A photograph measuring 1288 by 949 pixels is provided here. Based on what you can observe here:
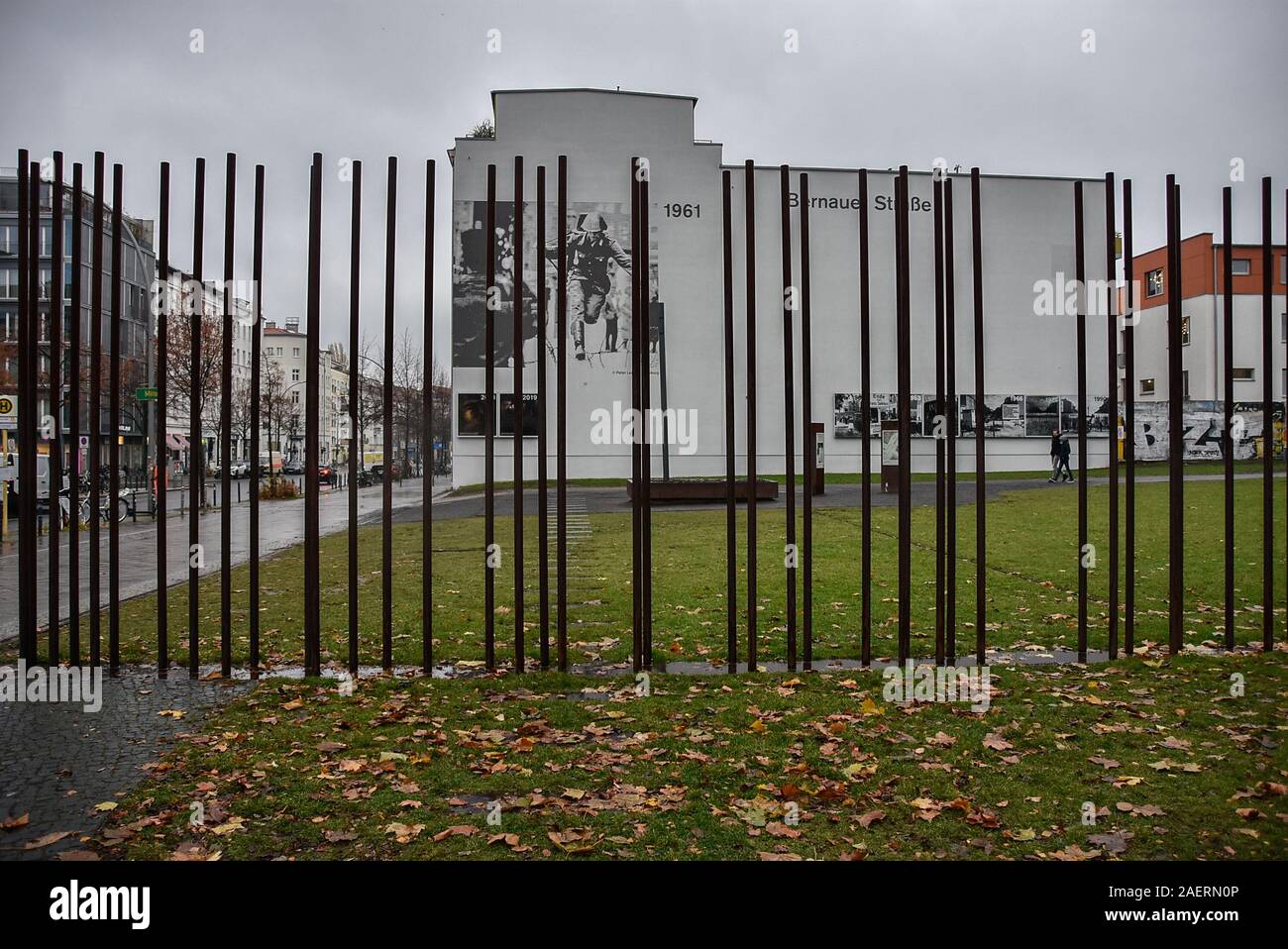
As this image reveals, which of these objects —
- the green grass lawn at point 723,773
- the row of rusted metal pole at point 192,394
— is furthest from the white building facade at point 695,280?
the green grass lawn at point 723,773

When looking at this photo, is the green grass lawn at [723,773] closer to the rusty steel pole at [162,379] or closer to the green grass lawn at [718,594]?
the rusty steel pole at [162,379]

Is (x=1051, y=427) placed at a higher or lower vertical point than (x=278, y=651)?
higher

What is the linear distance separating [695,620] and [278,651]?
3.61m

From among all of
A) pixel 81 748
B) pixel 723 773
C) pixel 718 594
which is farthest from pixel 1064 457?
pixel 81 748

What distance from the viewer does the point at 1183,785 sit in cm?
450

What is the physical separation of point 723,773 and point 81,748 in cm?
337

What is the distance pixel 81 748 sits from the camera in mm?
5133

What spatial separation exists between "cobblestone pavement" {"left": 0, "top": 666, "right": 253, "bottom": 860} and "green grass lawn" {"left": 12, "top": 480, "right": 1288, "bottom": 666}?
1083 mm

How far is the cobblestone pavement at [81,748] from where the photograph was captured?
4098 mm

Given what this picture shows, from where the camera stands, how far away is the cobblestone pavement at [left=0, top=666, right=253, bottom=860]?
410 cm

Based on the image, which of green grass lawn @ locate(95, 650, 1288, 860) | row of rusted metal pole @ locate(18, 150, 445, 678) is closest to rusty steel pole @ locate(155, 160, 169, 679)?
row of rusted metal pole @ locate(18, 150, 445, 678)

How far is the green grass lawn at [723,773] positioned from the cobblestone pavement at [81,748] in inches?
6.2
